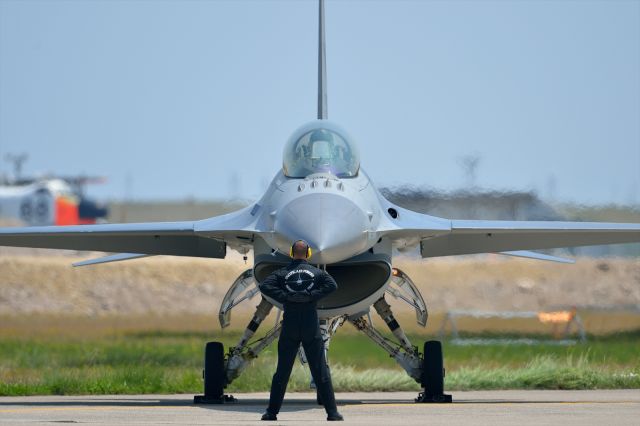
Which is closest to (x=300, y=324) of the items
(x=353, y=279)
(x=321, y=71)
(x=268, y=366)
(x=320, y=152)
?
(x=353, y=279)

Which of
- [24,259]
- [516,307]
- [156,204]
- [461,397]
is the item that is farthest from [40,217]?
[461,397]

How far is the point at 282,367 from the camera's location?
11227 mm

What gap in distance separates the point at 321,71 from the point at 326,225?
18.1 feet

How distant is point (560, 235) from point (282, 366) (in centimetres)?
452

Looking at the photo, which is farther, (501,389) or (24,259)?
(24,259)

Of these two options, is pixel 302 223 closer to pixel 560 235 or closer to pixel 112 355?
pixel 560 235

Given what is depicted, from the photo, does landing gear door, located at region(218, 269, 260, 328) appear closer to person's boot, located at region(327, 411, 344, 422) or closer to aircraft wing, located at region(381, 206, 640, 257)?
aircraft wing, located at region(381, 206, 640, 257)

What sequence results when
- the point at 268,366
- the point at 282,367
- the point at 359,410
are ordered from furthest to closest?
the point at 268,366 < the point at 359,410 < the point at 282,367

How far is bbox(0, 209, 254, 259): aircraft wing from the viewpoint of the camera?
13.7 m

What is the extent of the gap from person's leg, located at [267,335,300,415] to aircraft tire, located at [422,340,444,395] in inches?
136

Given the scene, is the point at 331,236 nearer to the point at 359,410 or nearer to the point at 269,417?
the point at 269,417

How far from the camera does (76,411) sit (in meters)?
12.6

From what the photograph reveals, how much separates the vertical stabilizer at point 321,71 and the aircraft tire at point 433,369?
3.33 meters

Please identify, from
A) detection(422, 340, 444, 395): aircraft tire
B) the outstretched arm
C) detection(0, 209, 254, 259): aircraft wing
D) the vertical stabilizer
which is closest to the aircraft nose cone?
the outstretched arm
